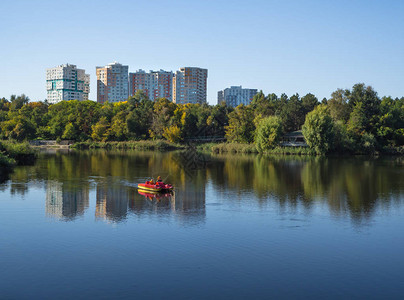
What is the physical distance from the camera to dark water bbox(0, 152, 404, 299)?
11.5m

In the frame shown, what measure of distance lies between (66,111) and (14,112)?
1255cm

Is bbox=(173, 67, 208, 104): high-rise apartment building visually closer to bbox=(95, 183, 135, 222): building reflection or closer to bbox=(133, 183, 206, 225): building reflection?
bbox=(95, 183, 135, 222): building reflection

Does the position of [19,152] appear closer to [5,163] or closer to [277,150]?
[5,163]

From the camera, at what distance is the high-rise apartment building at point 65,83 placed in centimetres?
17588

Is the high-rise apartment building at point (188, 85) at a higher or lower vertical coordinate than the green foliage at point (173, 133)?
higher

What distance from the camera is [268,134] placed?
65188mm

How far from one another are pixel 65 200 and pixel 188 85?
141370mm

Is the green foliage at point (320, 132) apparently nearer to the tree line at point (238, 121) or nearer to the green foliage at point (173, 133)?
the tree line at point (238, 121)

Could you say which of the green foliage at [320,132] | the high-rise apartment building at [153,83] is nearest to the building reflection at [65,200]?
the green foliage at [320,132]

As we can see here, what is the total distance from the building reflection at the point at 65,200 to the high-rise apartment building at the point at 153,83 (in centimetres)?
14222

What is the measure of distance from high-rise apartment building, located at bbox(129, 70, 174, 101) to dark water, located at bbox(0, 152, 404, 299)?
142528 millimetres

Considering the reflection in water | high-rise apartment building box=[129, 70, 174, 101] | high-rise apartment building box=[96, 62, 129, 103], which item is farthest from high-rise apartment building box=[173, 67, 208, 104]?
the reflection in water

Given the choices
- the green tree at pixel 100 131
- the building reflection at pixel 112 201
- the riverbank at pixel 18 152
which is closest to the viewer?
the building reflection at pixel 112 201

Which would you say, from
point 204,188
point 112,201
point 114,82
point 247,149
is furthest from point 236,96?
point 112,201
